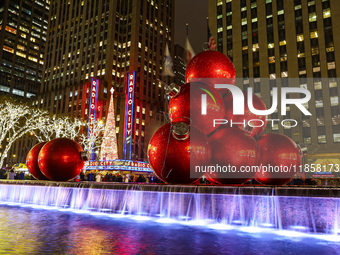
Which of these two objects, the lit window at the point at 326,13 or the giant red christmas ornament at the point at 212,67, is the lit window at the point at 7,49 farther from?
the giant red christmas ornament at the point at 212,67

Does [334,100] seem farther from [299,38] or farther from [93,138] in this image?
[93,138]

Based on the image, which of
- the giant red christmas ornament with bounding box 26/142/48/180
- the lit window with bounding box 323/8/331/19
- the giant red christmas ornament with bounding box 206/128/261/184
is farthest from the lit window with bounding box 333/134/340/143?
the giant red christmas ornament with bounding box 26/142/48/180

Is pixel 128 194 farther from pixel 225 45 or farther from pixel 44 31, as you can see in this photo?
pixel 44 31

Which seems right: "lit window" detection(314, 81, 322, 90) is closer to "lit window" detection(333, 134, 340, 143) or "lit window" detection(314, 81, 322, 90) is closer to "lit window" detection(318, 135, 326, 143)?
"lit window" detection(318, 135, 326, 143)

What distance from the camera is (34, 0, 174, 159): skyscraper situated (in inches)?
3258

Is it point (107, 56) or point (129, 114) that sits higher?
point (107, 56)

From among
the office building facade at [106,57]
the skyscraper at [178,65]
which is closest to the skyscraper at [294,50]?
the office building facade at [106,57]

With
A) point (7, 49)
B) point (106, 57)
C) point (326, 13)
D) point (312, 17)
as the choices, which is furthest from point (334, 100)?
point (7, 49)

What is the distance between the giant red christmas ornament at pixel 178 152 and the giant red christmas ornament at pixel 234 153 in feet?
0.98

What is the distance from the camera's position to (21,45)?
422ft

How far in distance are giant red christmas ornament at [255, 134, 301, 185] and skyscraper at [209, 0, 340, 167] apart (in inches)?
1628

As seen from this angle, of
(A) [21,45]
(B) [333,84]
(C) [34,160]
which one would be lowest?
(C) [34,160]

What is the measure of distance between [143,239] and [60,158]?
6524 mm

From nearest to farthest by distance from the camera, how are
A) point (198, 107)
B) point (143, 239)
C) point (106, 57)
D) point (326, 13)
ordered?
1. point (143, 239)
2. point (198, 107)
3. point (326, 13)
4. point (106, 57)
